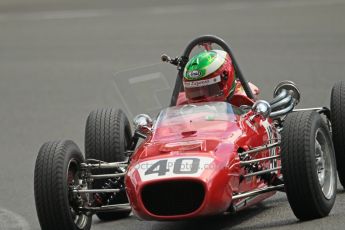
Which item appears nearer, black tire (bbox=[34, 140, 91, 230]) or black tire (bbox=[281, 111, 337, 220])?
black tire (bbox=[281, 111, 337, 220])

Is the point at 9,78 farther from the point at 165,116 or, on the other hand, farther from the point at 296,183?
the point at 296,183

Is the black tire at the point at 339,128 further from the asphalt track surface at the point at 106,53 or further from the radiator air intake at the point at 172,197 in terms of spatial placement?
the radiator air intake at the point at 172,197

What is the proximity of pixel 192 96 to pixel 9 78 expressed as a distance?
33.2 feet

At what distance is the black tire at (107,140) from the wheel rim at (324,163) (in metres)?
1.78

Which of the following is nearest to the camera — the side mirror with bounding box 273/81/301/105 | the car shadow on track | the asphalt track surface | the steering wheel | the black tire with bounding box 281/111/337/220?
the black tire with bounding box 281/111/337/220

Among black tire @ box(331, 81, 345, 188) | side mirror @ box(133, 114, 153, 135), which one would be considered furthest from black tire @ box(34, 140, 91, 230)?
black tire @ box(331, 81, 345, 188)

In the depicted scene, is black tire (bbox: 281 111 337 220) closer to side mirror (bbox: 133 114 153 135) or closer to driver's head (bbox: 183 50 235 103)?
driver's head (bbox: 183 50 235 103)

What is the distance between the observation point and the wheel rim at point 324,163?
9609mm

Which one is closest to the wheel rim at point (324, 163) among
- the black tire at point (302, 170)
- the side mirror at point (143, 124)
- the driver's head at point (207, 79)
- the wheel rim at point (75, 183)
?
the black tire at point (302, 170)

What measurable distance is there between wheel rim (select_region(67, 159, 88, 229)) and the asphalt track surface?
0.54 m

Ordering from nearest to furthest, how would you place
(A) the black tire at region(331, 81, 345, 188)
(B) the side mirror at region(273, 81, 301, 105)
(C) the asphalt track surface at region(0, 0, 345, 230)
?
(A) the black tire at region(331, 81, 345, 188)
(B) the side mirror at region(273, 81, 301, 105)
(C) the asphalt track surface at region(0, 0, 345, 230)

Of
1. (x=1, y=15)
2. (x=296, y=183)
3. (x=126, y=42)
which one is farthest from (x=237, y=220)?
(x=1, y=15)

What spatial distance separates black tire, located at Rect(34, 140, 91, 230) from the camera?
29.6ft

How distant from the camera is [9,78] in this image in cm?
2011
